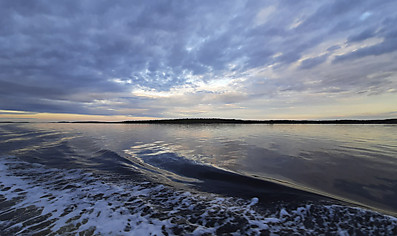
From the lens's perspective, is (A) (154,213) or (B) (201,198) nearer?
(A) (154,213)

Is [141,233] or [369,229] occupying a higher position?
[369,229]

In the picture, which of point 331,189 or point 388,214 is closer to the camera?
point 388,214

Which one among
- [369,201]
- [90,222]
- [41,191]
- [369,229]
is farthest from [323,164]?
[41,191]

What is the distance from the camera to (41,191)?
198 inches

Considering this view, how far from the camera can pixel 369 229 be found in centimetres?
303

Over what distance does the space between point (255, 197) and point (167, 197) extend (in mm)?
2595

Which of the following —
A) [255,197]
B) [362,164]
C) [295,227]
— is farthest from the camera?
[362,164]

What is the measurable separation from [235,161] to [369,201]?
192 inches

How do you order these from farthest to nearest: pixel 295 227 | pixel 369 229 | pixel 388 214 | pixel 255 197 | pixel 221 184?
pixel 221 184, pixel 255 197, pixel 388 214, pixel 295 227, pixel 369 229

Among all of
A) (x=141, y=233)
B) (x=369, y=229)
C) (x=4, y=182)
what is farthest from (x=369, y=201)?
(x=4, y=182)

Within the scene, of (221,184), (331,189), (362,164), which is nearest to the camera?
(331,189)

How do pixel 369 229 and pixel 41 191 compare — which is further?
pixel 41 191

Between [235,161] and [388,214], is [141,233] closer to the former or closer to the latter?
[388,214]

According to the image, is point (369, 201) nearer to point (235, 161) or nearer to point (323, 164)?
point (323, 164)
